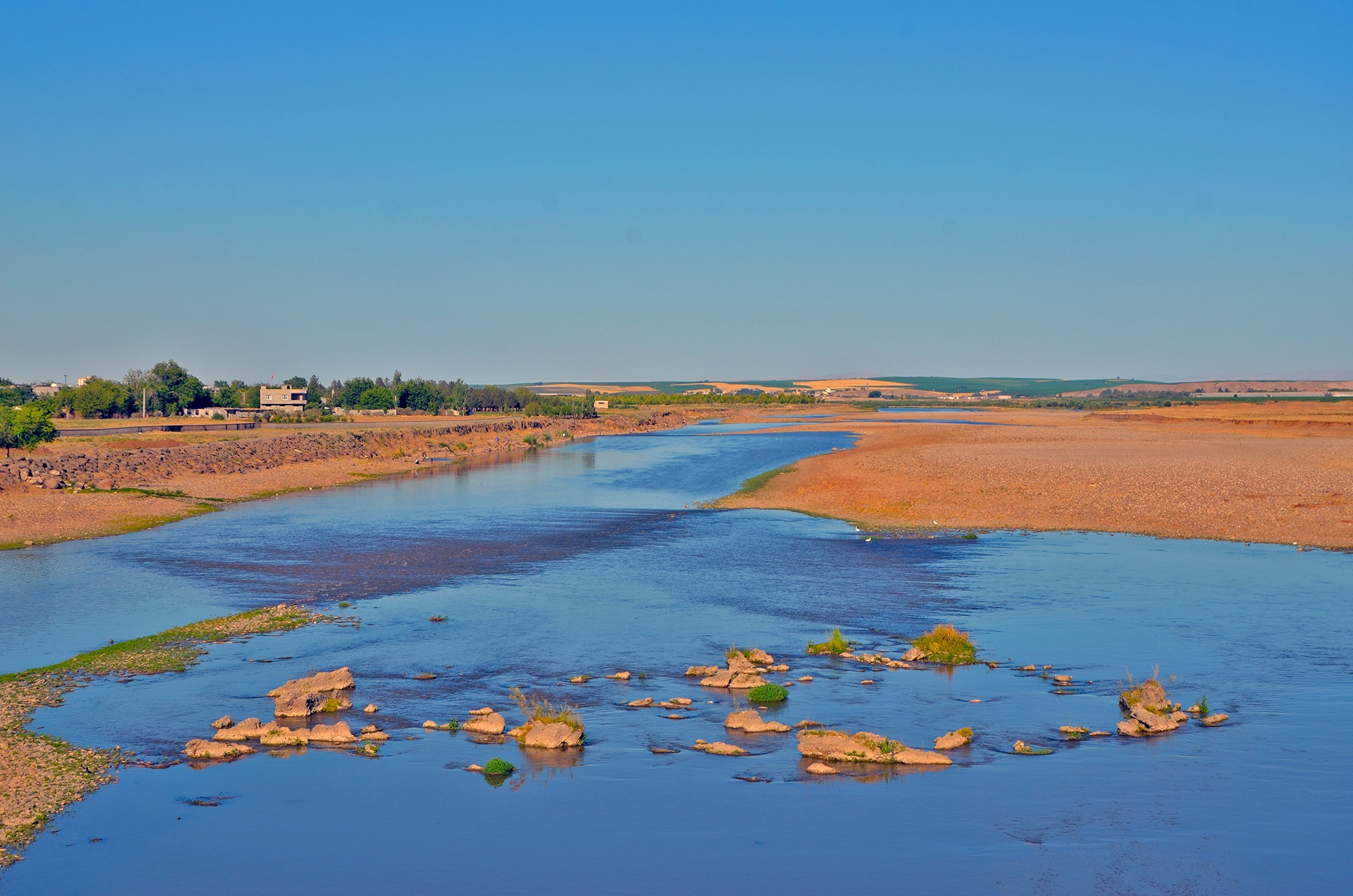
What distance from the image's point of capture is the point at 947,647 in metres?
20.4

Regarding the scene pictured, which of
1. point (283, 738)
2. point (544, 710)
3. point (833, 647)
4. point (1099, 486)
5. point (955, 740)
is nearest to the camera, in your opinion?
point (955, 740)

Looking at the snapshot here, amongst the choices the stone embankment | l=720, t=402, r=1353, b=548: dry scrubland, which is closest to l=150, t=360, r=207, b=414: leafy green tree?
the stone embankment

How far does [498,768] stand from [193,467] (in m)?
50.4

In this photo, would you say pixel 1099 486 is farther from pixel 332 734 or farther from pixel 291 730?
pixel 291 730

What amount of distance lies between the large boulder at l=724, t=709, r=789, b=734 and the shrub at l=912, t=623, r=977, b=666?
4763mm

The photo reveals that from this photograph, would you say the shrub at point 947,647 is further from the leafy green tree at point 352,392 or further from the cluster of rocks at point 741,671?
the leafy green tree at point 352,392

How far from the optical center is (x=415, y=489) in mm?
55781

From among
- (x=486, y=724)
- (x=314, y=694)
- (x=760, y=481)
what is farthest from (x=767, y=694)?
(x=760, y=481)

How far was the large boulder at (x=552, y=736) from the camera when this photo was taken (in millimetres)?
15609

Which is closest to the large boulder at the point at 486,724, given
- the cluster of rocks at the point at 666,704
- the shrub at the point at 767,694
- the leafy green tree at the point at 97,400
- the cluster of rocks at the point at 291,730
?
the cluster of rocks at the point at 291,730

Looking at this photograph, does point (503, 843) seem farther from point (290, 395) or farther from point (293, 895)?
point (290, 395)

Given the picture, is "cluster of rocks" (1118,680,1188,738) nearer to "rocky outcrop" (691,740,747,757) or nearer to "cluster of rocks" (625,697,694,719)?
"rocky outcrop" (691,740,747,757)

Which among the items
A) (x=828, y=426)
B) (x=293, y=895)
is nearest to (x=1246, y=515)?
(x=293, y=895)

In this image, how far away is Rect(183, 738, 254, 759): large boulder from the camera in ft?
49.7
